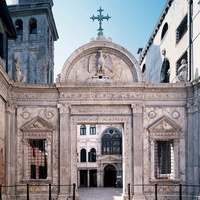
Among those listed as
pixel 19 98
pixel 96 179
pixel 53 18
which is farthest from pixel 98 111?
pixel 96 179

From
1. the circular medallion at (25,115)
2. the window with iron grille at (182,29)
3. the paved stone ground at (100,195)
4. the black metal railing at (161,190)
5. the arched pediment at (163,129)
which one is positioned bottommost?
the paved stone ground at (100,195)

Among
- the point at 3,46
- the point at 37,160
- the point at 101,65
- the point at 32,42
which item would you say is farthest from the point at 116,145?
the point at 3,46

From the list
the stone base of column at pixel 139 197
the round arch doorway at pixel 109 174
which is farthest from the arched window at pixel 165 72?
the round arch doorway at pixel 109 174

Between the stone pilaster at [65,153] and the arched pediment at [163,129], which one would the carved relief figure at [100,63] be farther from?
the arched pediment at [163,129]

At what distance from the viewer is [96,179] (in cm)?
4478

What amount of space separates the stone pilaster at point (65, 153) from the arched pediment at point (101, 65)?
173 cm

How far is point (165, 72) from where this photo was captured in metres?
24.5

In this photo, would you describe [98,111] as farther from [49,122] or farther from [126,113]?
[49,122]

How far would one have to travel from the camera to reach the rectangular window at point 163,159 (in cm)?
1773

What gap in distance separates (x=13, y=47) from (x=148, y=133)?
14366 millimetres

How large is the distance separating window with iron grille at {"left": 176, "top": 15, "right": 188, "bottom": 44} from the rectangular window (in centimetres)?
651

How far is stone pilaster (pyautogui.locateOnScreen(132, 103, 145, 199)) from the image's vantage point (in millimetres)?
17094

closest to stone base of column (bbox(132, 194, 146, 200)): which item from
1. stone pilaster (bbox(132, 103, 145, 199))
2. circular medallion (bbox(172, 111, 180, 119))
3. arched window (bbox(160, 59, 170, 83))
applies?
stone pilaster (bbox(132, 103, 145, 199))

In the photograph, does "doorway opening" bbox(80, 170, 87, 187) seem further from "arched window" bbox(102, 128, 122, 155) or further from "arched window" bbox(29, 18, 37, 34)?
"arched window" bbox(29, 18, 37, 34)
